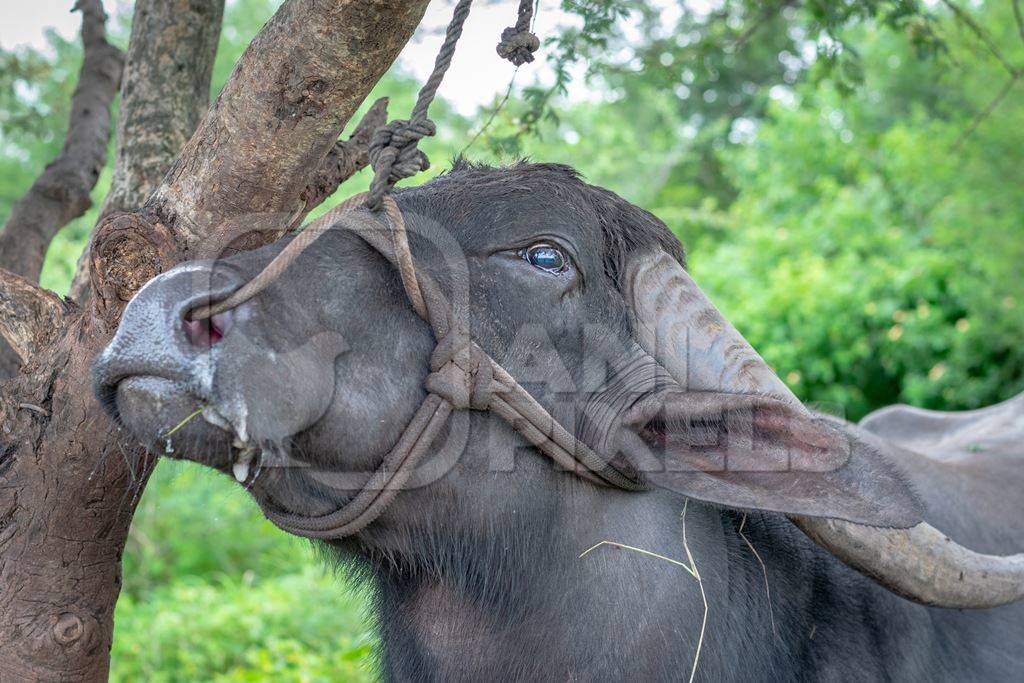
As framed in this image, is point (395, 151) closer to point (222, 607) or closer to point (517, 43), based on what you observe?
point (517, 43)

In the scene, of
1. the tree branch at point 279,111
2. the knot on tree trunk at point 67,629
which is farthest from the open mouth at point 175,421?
the knot on tree trunk at point 67,629

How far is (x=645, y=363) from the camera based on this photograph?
7.79 feet

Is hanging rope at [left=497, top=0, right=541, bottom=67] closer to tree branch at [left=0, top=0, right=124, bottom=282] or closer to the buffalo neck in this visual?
the buffalo neck

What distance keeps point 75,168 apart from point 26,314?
1467 millimetres

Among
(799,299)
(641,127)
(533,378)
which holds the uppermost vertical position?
(641,127)

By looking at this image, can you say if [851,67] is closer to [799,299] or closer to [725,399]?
[725,399]

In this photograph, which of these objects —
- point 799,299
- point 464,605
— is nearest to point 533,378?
point 464,605

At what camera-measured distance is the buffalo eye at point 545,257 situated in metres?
2.32

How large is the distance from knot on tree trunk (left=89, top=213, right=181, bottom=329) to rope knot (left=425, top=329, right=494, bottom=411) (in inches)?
26.6

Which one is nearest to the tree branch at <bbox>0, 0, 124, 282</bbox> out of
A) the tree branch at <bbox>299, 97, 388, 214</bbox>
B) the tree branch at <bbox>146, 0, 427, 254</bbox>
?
the tree branch at <bbox>299, 97, 388, 214</bbox>

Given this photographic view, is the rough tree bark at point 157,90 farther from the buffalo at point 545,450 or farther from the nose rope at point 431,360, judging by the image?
the nose rope at point 431,360

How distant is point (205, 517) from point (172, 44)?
732 centimetres

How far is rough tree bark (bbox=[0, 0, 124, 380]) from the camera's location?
3.53 m

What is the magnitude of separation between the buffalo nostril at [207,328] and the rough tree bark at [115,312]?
0.42 m
